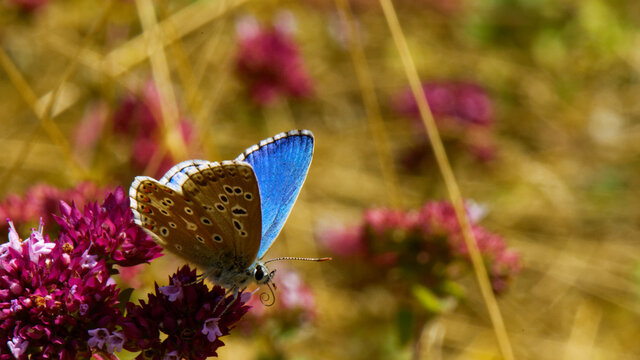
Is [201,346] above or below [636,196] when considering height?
below

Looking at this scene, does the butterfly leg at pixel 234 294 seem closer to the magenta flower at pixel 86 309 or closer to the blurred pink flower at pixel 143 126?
the magenta flower at pixel 86 309

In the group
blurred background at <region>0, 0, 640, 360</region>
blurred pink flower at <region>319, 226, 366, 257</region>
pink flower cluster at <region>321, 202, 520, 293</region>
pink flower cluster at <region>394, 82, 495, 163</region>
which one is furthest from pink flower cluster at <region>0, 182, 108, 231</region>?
pink flower cluster at <region>394, 82, 495, 163</region>

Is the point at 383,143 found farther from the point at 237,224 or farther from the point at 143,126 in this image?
the point at 237,224

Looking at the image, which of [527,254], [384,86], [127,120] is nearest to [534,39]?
[384,86]

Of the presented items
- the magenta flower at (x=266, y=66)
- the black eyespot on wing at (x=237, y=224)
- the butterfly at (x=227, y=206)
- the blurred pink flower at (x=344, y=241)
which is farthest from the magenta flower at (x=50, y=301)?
the magenta flower at (x=266, y=66)

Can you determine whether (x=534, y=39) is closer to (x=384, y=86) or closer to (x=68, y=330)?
(x=384, y=86)

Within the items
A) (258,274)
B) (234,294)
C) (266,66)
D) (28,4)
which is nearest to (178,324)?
(234,294)

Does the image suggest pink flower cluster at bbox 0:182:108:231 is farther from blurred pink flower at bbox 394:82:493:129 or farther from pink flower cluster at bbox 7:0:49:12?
blurred pink flower at bbox 394:82:493:129
